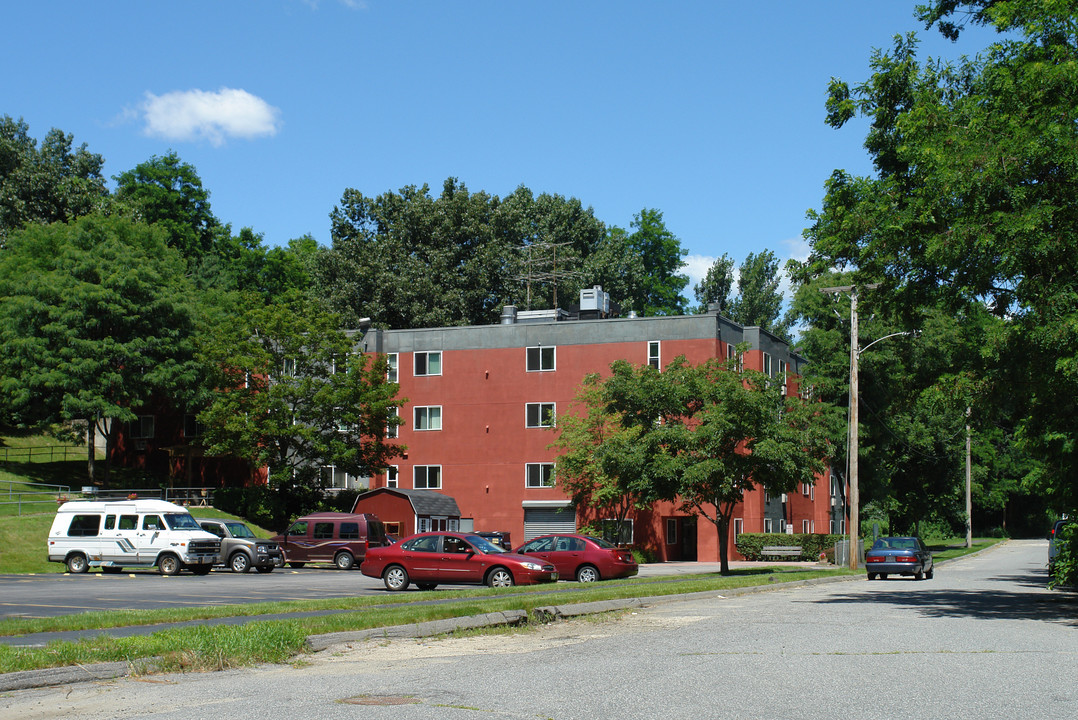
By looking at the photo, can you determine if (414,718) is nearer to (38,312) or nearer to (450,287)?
(38,312)

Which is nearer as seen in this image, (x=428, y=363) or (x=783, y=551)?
(x=783, y=551)

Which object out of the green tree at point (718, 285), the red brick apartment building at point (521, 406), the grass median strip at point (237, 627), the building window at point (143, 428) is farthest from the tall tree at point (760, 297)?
the grass median strip at point (237, 627)

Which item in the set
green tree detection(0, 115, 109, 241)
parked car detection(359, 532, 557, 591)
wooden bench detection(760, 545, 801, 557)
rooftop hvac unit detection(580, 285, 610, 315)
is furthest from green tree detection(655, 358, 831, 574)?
green tree detection(0, 115, 109, 241)

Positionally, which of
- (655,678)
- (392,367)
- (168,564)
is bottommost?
(168,564)

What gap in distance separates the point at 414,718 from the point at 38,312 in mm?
50659

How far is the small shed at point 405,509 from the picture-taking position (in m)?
48.9

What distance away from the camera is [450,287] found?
246 feet

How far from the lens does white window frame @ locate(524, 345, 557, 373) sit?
2199 inches

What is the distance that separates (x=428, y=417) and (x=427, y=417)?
0.22 ft

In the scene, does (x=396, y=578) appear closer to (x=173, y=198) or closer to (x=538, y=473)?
(x=538, y=473)

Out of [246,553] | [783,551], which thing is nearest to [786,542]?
[783,551]

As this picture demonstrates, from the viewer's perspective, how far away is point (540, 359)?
56.2m

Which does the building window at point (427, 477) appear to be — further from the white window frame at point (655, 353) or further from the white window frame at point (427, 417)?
the white window frame at point (655, 353)

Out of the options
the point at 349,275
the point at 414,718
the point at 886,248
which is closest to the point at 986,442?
the point at 349,275
